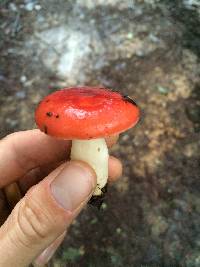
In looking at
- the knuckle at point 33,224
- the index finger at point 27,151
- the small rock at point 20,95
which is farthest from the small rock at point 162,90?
the knuckle at point 33,224

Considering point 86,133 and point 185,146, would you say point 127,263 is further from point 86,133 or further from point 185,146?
point 86,133

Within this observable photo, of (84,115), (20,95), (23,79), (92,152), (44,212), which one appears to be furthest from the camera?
(23,79)

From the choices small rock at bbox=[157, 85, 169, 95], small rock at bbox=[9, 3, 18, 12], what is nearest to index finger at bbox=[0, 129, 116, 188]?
small rock at bbox=[157, 85, 169, 95]

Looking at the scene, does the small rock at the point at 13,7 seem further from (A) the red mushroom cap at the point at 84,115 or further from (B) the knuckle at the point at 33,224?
(B) the knuckle at the point at 33,224

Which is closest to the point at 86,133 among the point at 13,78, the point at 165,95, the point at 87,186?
the point at 87,186

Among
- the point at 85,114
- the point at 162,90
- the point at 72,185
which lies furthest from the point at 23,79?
the point at 85,114

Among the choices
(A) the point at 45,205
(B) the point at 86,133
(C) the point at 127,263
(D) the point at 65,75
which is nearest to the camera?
(B) the point at 86,133

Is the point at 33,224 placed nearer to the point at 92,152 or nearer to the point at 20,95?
the point at 92,152
